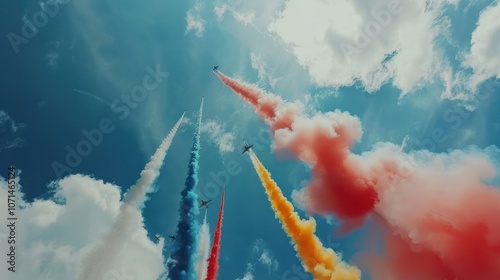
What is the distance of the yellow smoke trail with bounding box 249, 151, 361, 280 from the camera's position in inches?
2060

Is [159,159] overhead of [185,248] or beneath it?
overhead

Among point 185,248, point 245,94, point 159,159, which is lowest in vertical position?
point 185,248

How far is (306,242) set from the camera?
55.2 m

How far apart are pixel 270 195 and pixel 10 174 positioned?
3937 centimetres

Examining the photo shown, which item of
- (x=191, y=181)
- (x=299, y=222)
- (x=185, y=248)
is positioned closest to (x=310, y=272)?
(x=299, y=222)

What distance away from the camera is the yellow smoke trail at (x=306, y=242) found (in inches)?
2060

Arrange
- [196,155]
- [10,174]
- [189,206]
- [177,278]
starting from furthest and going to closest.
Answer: [196,155], [189,206], [177,278], [10,174]

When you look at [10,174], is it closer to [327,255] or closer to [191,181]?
[191,181]

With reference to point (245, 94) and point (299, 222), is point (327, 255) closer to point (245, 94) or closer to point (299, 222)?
point (299, 222)

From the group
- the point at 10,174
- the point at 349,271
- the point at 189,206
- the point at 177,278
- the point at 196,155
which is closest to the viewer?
the point at 10,174

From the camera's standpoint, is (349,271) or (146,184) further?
→ (146,184)

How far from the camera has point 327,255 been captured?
5384 cm

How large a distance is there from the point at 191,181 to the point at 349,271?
1204 inches

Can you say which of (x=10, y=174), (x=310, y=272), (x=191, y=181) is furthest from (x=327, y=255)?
(x=10, y=174)
